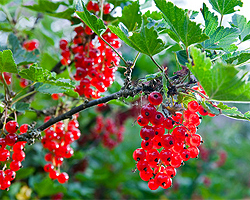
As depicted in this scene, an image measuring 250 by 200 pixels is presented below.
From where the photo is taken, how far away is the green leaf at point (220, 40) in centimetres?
74

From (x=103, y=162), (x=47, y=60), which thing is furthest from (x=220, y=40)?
(x=103, y=162)

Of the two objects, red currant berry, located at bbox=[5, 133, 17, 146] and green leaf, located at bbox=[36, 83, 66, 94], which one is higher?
green leaf, located at bbox=[36, 83, 66, 94]

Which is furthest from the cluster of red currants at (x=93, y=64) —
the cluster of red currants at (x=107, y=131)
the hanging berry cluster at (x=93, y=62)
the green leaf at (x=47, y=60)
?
the cluster of red currants at (x=107, y=131)

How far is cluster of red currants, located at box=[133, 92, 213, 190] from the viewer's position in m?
0.69

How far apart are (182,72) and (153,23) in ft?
1.07

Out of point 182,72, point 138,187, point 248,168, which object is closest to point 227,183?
point 248,168

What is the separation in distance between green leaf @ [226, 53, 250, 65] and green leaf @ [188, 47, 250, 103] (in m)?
0.15

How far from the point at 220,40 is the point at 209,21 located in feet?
0.23

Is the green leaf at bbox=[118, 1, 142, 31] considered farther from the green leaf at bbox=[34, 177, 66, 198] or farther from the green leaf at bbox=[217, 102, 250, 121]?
the green leaf at bbox=[34, 177, 66, 198]

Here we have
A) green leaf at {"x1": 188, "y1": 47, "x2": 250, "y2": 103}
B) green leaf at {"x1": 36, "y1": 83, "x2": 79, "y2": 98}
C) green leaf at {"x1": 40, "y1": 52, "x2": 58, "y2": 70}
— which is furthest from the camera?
green leaf at {"x1": 40, "y1": 52, "x2": 58, "y2": 70}

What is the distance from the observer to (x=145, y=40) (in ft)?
2.21

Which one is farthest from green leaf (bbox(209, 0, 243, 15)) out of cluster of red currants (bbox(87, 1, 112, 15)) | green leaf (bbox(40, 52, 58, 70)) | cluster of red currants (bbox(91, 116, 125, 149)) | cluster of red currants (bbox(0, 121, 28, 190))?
cluster of red currants (bbox(91, 116, 125, 149))

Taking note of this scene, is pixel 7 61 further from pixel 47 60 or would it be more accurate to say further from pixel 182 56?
pixel 47 60

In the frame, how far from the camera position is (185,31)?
0.65 meters
